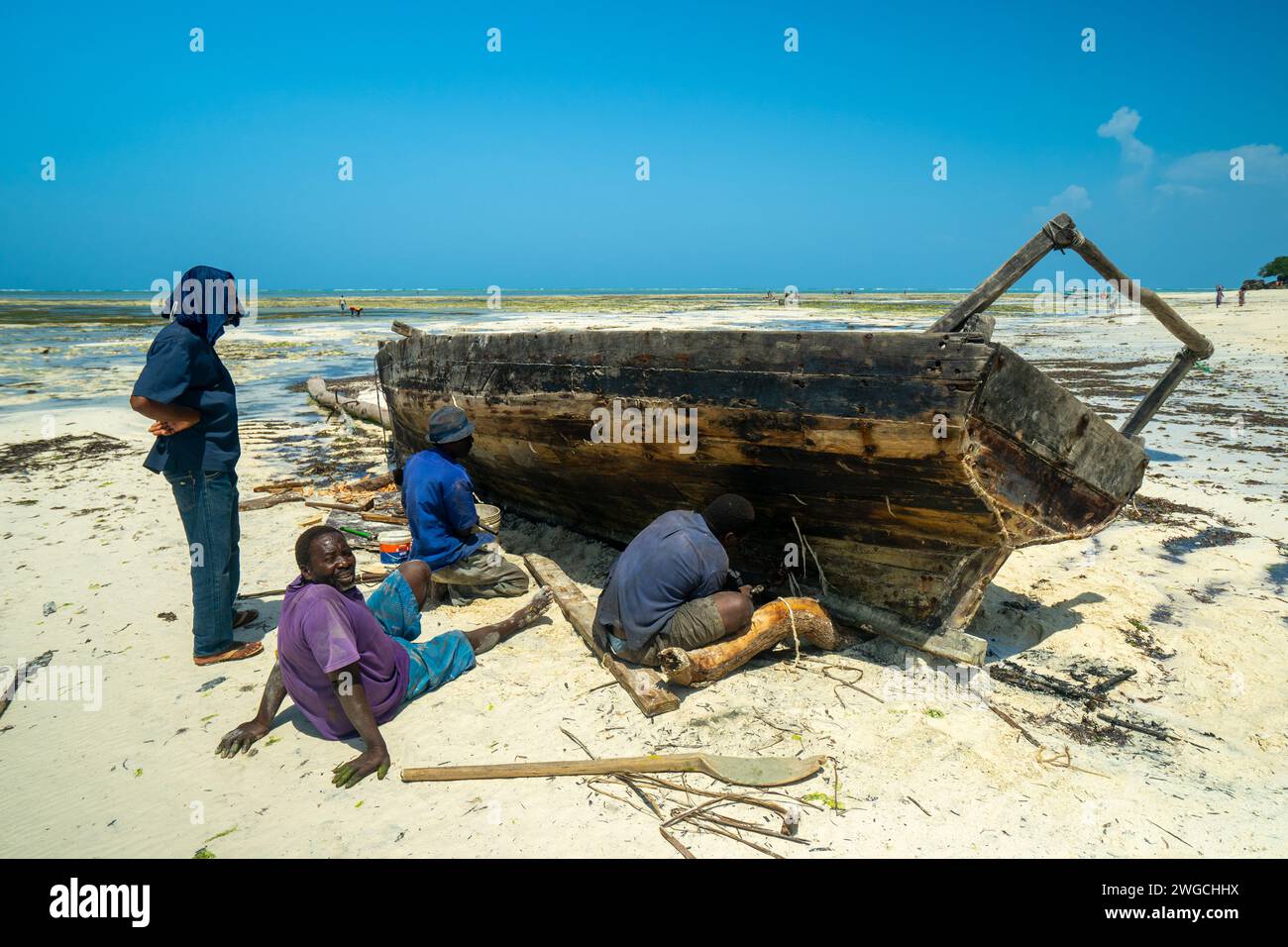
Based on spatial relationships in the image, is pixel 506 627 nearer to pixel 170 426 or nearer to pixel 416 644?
pixel 416 644

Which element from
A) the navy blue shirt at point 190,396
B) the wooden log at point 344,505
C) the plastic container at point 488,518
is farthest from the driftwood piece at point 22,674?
the wooden log at point 344,505

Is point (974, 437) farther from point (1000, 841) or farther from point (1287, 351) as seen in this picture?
point (1287, 351)

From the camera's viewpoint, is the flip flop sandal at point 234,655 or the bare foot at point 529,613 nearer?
the flip flop sandal at point 234,655

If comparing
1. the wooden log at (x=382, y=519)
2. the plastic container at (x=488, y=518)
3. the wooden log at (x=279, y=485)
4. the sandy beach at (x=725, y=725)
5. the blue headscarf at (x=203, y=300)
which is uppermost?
the blue headscarf at (x=203, y=300)

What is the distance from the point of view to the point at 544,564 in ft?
18.9

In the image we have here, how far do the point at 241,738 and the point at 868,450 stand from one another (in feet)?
11.4

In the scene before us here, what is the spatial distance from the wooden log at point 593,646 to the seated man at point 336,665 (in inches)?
38.3

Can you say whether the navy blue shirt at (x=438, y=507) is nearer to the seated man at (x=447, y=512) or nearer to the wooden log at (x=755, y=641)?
the seated man at (x=447, y=512)

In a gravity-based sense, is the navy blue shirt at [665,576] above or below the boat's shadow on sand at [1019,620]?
above

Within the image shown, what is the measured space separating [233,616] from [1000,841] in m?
4.67

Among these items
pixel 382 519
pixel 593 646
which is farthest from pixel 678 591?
pixel 382 519

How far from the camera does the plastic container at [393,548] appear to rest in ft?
19.8

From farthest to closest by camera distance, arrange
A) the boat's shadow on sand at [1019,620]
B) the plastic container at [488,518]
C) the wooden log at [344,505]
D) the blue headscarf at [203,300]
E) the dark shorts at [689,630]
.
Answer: the wooden log at [344,505] → the plastic container at [488,518] → the boat's shadow on sand at [1019,620] → the blue headscarf at [203,300] → the dark shorts at [689,630]
